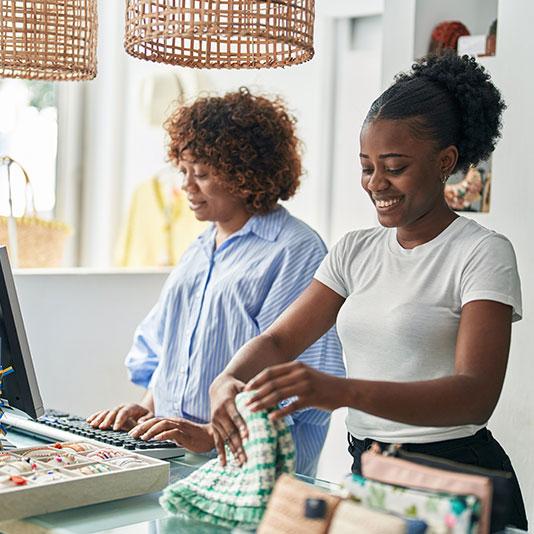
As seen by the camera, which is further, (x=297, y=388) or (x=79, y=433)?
(x=79, y=433)

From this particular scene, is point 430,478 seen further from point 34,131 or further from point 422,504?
point 34,131

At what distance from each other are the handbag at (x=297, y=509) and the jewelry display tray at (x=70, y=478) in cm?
45

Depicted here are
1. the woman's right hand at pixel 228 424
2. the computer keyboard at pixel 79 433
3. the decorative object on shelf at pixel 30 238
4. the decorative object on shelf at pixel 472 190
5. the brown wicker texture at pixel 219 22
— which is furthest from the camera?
the decorative object on shelf at pixel 30 238

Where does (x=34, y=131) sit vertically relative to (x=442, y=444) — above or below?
above

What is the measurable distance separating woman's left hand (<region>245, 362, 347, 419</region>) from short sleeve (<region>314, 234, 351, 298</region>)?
0.53 meters

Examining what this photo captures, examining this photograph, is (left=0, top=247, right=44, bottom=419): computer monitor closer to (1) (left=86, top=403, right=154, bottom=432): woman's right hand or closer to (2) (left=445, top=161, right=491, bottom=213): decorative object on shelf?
(1) (left=86, top=403, right=154, bottom=432): woman's right hand

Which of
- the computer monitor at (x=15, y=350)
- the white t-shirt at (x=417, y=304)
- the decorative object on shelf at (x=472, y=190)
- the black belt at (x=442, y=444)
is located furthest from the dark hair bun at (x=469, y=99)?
the decorative object on shelf at (x=472, y=190)

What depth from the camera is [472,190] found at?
313 cm

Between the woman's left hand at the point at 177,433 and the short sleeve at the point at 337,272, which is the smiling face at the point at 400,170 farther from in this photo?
the woman's left hand at the point at 177,433

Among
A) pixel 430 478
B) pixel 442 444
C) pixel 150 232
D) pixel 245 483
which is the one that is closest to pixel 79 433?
pixel 245 483

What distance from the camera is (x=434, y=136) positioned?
1878 millimetres

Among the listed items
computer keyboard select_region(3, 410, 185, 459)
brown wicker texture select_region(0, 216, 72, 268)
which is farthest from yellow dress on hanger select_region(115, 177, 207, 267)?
computer keyboard select_region(3, 410, 185, 459)

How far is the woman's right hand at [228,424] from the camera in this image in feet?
5.27

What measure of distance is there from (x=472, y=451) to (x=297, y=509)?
2.04 feet
